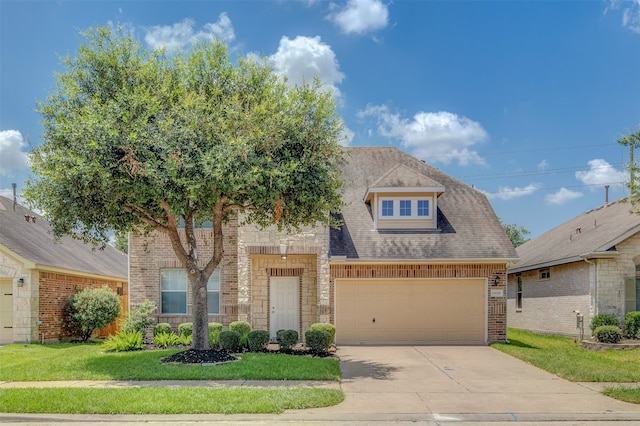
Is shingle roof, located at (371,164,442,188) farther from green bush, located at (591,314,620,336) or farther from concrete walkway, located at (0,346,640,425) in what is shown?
concrete walkway, located at (0,346,640,425)

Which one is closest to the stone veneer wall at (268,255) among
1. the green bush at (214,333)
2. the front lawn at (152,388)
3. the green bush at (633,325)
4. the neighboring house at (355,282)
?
the neighboring house at (355,282)

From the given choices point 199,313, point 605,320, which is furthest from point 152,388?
point 605,320

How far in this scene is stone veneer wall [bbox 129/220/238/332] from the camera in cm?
1711

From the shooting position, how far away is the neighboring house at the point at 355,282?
1677cm

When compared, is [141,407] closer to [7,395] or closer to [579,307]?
[7,395]

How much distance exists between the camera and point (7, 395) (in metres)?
8.80

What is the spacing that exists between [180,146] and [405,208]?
9315 mm

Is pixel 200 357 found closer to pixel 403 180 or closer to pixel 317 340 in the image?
pixel 317 340

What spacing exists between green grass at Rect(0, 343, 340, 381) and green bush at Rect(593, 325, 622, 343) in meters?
8.37

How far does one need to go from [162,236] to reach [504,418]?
12491 mm

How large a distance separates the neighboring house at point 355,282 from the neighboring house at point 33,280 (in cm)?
299

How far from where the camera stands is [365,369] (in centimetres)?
1203

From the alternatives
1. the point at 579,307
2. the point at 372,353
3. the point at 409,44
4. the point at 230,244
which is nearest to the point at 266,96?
the point at 409,44

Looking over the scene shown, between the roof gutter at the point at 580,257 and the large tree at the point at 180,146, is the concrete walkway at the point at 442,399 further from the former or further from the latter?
the roof gutter at the point at 580,257
